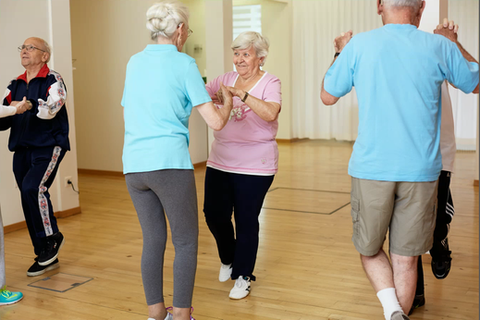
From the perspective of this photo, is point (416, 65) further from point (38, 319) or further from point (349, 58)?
point (38, 319)

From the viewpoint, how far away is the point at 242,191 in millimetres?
2939

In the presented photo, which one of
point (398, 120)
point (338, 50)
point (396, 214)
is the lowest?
point (396, 214)

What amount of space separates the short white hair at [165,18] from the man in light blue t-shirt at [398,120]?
68cm

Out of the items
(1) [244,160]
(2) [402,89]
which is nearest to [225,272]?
(1) [244,160]

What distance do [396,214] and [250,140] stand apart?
1.03 meters

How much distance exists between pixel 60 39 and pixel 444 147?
3.60 meters

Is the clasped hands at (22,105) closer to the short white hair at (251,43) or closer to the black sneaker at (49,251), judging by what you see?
the black sneaker at (49,251)

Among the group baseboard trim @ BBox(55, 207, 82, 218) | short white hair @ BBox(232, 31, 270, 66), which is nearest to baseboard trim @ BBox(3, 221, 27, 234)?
baseboard trim @ BBox(55, 207, 82, 218)

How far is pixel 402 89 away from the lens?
1986mm

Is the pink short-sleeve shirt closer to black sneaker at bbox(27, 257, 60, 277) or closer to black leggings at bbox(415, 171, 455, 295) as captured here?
black leggings at bbox(415, 171, 455, 295)

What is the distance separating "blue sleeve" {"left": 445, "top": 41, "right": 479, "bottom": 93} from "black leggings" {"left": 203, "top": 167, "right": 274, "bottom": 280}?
1212mm

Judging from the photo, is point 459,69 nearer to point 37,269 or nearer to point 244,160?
point 244,160

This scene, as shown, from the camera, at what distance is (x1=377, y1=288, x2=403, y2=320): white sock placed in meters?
2.17

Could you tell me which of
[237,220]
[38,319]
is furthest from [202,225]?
[38,319]
